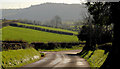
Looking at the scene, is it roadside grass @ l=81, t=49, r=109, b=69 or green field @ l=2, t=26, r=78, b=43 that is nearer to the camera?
A: roadside grass @ l=81, t=49, r=109, b=69

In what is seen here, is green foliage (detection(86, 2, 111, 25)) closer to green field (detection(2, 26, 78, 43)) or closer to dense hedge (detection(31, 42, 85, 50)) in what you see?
dense hedge (detection(31, 42, 85, 50))

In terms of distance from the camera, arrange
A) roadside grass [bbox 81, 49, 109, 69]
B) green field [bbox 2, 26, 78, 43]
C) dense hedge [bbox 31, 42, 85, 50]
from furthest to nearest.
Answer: green field [bbox 2, 26, 78, 43] < dense hedge [bbox 31, 42, 85, 50] < roadside grass [bbox 81, 49, 109, 69]

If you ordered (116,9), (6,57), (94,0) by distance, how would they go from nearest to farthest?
1. (116,9)
2. (94,0)
3. (6,57)

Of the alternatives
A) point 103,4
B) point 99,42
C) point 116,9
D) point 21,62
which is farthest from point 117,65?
point 99,42

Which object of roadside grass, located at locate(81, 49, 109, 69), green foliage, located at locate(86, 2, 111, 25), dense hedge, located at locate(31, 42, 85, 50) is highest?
green foliage, located at locate(86, 2, 111, 25)

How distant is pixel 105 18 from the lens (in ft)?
62.4

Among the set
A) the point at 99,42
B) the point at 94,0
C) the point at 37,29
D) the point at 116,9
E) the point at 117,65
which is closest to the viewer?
the point at 117,65

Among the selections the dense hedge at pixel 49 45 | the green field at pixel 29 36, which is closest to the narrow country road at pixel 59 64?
the dense hedge at pixel 49 45

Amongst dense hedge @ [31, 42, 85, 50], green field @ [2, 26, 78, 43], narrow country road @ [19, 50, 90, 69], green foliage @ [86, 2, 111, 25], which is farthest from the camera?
green field @ [2, 26, 78, 43]

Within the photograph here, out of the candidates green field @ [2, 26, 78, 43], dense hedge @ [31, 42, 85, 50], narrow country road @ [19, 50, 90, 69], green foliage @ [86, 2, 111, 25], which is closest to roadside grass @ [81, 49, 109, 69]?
narrow country road @ [19, 50, 90, 69]

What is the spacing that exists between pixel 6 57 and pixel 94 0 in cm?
1066

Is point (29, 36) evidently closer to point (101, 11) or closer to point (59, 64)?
point (59, 64)

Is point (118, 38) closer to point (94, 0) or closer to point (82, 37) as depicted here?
point (94, 0)

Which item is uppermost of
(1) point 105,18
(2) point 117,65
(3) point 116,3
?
(3) point 116,3
